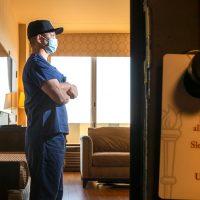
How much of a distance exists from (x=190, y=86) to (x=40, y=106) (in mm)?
1186

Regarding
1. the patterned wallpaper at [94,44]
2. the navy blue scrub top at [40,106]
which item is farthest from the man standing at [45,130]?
the patterned wallpaper at [94,44]

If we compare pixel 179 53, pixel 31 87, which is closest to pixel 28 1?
pixel 31 87

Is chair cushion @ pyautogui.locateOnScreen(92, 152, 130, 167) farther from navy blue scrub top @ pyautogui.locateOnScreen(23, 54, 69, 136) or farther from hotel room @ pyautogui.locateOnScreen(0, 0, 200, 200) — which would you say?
navy blue scrub top @ pyautogui.locateOnScreen(23, 54, 69, 136)

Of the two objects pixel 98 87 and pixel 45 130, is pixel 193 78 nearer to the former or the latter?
pixel 45 130

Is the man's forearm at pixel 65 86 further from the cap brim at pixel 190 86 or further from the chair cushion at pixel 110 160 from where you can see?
the chair cushion at pixel 110 160

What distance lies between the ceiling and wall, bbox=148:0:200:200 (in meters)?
4.96

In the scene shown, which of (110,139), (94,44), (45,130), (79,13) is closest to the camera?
(45,130)

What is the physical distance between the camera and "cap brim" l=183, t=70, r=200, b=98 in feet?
1.69

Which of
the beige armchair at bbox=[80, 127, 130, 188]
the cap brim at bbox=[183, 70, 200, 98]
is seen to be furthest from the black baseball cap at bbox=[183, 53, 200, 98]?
the beige armchair at bbox=[80, 127, 130, 188]

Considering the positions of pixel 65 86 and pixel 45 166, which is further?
pixel 65 86

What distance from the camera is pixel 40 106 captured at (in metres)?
1.65

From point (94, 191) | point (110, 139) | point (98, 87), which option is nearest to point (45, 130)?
point (94, 191)

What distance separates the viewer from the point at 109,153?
197 inches

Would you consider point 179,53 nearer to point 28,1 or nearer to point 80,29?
point 28,1
